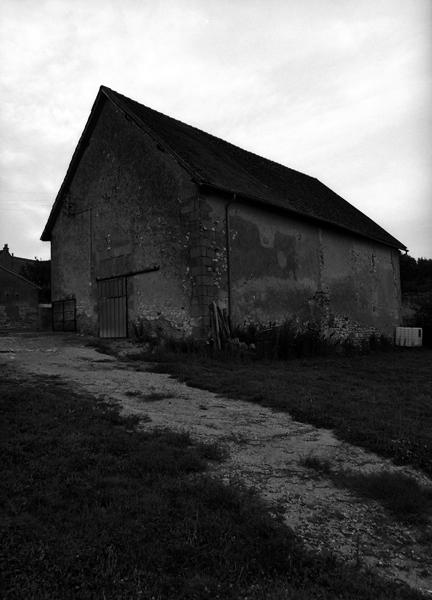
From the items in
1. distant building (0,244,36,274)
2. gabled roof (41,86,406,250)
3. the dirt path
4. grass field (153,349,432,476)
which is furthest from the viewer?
distant building (0,244,36,274)

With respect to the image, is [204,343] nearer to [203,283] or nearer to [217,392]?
[203,283]

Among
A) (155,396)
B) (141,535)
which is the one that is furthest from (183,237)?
(141,535)

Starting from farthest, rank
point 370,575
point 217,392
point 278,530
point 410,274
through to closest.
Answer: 1. point 410,274
2. point 217,392
3. point 278,530
4. point 370,575

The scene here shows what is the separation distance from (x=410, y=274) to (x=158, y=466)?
36.3 meters

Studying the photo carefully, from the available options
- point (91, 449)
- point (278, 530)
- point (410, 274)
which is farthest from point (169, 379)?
point (410, 274)

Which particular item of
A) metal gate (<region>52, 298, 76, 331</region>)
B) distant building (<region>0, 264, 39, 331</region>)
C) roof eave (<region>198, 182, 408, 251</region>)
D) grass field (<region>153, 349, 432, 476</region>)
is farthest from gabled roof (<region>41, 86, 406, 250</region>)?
distant building (<region>0, 264, 39, 331</region>)

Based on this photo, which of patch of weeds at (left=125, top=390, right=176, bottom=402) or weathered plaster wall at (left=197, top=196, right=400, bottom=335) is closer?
patch of weeds at (left=125, top=390, right=176, bottom=402)

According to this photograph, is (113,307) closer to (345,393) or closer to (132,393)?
Result: (132,393)

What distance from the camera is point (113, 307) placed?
571 inches

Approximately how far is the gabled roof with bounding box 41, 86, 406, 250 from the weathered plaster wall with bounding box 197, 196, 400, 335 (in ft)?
1.59

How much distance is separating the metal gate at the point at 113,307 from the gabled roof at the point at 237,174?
13.3ft

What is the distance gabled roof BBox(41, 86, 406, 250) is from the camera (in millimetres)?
13023

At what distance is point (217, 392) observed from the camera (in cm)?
756

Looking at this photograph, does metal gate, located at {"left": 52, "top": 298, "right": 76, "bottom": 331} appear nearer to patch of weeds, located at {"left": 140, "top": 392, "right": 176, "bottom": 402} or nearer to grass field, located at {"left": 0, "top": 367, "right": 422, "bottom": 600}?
patch of weeds, located at {"left": 140, "top": 392, "right": 176, "bottom": 402}
